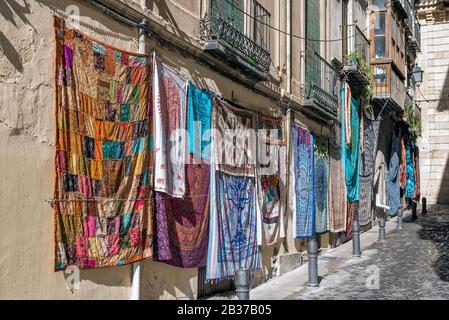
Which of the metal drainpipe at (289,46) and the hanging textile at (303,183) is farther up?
the metal drainpipe at (289,46)

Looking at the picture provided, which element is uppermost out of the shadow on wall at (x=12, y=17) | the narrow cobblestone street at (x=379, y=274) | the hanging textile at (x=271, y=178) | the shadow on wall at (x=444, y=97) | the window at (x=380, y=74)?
the shadow on wall at (x=444, y=97)

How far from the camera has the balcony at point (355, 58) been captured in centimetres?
1820

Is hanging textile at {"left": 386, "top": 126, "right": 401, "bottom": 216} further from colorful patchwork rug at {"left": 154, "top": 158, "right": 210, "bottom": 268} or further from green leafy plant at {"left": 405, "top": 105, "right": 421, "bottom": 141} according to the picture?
colorful patchwork rug at {"left": 154, "top": 158, "right": 210, "bottom": 268}

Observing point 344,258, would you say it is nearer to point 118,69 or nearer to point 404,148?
point 118,69

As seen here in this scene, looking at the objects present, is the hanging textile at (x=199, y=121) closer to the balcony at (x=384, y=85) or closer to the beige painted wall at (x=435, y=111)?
the balcony at (x=384, y=85)

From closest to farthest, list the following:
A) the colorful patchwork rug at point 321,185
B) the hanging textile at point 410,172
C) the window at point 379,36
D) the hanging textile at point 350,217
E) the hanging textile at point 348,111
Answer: the colorful patchwork rug at point 321,185
the hanging textile at point 348,111
the hanging textile at point 350,217
the window at point 379,36
the hanging textile at point 410,172

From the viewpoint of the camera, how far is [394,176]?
27359mm

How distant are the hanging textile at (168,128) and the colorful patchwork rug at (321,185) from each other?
735 centimetres

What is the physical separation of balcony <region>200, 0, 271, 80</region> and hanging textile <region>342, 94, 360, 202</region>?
754 cm

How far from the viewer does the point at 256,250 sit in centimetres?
1093

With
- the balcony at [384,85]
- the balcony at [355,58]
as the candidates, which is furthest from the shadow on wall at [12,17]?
the balcony at [384,85]

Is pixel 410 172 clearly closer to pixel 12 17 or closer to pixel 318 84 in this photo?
pixel 318 84

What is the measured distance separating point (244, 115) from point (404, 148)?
70.1 ft

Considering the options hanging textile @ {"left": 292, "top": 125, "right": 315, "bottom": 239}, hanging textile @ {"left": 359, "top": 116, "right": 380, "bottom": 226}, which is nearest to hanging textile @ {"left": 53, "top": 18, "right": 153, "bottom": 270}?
hanging textile @ {"left": 292, "top": 125, "right": 315, "bottom": 239}
